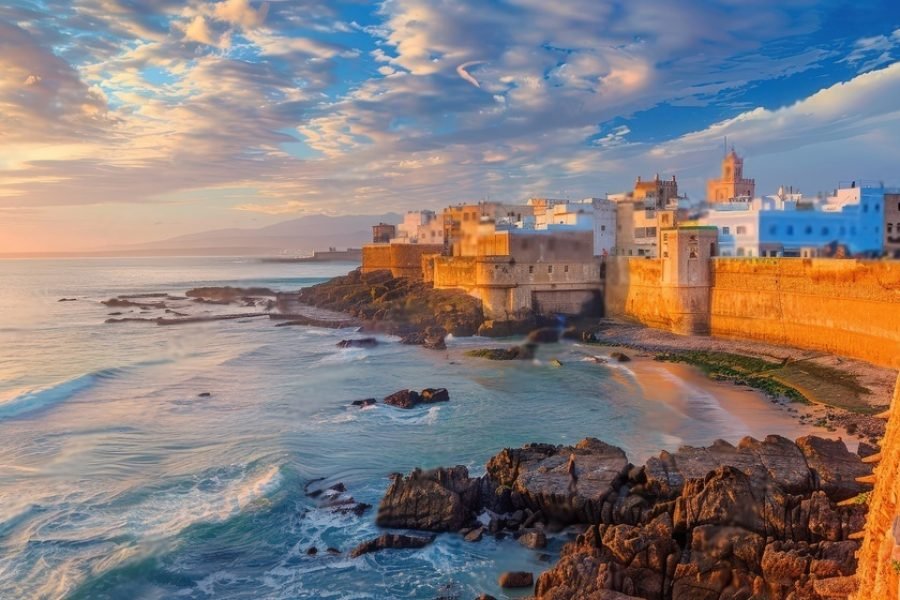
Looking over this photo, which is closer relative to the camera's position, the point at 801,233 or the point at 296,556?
the point at 296,556

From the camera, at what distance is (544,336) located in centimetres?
3562

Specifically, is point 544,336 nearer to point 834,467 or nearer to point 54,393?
point 54,393

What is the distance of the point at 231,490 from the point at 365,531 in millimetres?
3909

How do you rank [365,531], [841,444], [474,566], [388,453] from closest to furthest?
[474,566]
[365,531]
[841,444]
[388,453]

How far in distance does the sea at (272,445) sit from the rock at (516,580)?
33cm

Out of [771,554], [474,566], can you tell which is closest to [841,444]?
[771,554]

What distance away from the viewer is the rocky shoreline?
9.02m

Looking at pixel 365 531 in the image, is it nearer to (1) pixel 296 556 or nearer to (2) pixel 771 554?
(1) pixel 296 556

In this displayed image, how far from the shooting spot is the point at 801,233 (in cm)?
3603

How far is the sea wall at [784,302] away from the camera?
2391 cm

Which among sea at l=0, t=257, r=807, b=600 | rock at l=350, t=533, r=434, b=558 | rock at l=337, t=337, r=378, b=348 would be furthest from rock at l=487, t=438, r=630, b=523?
rock at l=337, t=337, r=378, b=348

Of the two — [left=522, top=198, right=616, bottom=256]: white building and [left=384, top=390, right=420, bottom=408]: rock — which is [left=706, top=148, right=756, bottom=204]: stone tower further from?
[left=384, top=390, right=420, bottom=408]: rock

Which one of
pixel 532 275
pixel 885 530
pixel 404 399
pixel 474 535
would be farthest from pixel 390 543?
pixel 532 275

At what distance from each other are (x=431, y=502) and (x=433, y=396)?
9.59 m
